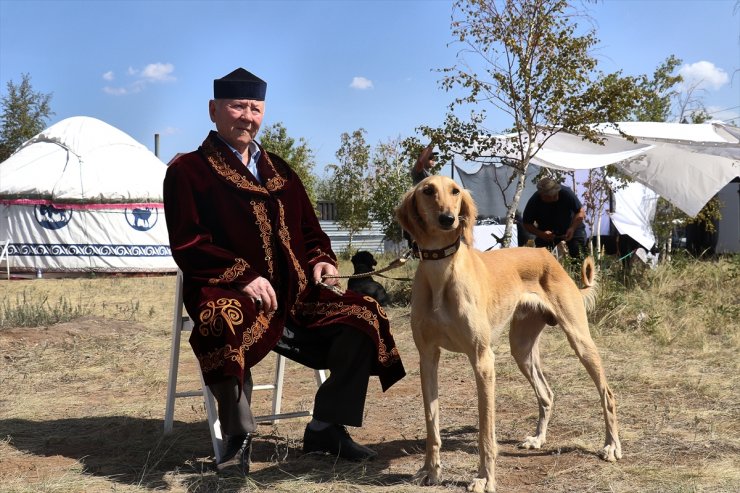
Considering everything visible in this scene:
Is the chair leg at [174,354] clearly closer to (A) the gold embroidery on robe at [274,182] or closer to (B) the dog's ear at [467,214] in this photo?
(A) the gold embroidery on robe at [274,182]

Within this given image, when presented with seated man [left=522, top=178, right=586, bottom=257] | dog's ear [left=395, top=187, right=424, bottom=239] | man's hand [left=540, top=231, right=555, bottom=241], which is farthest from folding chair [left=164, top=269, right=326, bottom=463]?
seated man [left=522, top=178, right=586, bottom=257]

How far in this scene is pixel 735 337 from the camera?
7234 mm

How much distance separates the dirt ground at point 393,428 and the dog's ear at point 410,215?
1146 millimetres

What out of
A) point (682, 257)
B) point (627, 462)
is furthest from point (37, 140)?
point (627, 462)

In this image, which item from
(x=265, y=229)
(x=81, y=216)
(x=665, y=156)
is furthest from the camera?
(x=81, y=216)

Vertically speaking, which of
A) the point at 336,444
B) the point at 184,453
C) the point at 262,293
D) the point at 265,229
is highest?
the point at 265,229

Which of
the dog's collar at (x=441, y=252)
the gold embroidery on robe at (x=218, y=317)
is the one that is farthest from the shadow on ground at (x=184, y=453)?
the dog's collar at (x=441, y=252)

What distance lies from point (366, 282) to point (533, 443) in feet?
22.1

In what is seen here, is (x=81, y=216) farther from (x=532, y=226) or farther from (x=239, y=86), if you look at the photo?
(x=239, y=86)

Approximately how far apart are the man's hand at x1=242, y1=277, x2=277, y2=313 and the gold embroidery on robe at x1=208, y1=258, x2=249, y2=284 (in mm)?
92

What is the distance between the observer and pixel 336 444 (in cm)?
403

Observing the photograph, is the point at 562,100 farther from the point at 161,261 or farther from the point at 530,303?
the point at 161,261

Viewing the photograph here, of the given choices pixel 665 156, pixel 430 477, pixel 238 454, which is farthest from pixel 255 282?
pixel 665 156

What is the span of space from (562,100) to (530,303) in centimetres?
634
